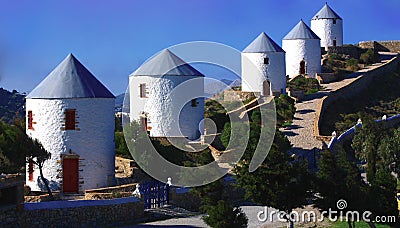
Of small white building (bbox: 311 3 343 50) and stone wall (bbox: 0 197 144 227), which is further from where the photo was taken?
small white building (bbox: 311 3 343 50)

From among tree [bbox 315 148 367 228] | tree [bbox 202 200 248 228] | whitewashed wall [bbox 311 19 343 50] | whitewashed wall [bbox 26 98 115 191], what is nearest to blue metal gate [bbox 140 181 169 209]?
whitewashed wall [bbox 26 98 115 191]

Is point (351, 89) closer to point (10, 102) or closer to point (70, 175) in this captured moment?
point (70, 175)

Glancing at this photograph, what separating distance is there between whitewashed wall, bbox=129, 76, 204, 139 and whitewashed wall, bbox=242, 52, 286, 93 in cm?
1115

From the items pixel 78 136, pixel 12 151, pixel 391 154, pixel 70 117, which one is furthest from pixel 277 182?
pixel 12 151

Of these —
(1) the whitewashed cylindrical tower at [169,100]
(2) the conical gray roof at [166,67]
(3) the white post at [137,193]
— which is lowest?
(3) the white post at [137,193]

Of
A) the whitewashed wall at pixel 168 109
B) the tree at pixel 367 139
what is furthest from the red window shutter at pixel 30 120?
the tree at pixel 367 139

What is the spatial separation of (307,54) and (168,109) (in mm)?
19328

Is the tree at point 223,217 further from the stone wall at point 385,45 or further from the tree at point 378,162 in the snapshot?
the stone wall at point 385,45

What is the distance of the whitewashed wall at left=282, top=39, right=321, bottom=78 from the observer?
4597 centimetres

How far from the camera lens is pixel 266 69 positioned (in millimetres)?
40562

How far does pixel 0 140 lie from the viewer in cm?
2172

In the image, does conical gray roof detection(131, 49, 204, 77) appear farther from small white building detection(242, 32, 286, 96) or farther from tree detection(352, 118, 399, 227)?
small white building detection(242, 32, 286, 96)

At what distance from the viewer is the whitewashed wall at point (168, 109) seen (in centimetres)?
2931

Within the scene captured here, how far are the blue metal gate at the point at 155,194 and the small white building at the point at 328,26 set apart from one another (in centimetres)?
3343
